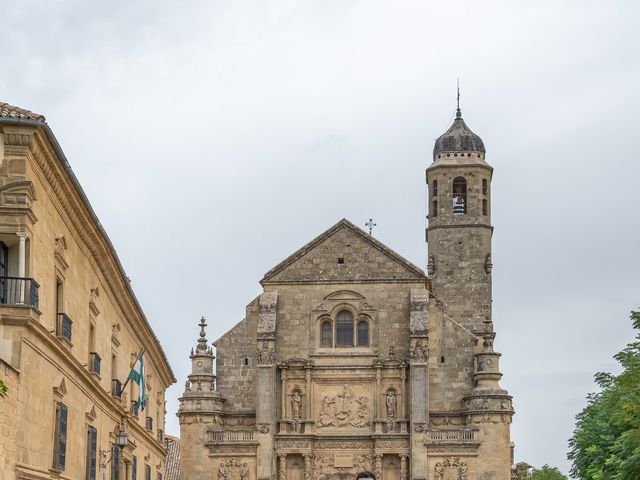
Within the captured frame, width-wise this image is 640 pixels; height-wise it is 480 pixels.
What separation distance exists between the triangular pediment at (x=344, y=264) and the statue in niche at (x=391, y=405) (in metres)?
4.98

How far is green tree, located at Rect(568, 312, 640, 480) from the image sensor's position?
30438 millimetres

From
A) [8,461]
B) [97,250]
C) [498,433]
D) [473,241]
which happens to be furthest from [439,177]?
[8,461]

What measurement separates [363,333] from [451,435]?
238 inches

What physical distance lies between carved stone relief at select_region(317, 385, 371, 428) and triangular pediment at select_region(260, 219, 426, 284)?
4.53 meters

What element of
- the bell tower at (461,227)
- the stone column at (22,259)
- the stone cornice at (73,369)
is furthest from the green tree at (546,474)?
the stone column at (22,259)

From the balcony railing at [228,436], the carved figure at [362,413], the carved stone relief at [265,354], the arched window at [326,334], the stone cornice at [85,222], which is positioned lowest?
the balcony railing at [228,436]

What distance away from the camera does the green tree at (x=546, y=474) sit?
2744 inches

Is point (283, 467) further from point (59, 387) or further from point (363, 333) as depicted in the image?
point (59, 387)

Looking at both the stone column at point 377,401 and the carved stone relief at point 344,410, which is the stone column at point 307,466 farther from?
the stone column at point 377,401

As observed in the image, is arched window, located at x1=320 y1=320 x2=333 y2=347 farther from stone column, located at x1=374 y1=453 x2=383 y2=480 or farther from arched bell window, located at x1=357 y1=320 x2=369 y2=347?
stone column, located at x1=374 y1=453 x2=383 y2=480

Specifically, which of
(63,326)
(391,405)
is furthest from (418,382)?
(63,326)

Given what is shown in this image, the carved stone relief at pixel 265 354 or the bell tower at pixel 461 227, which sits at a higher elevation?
the bell tower at pixel 461 227

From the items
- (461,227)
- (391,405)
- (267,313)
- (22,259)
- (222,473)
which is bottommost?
(222,473)

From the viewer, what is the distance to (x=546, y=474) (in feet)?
235
